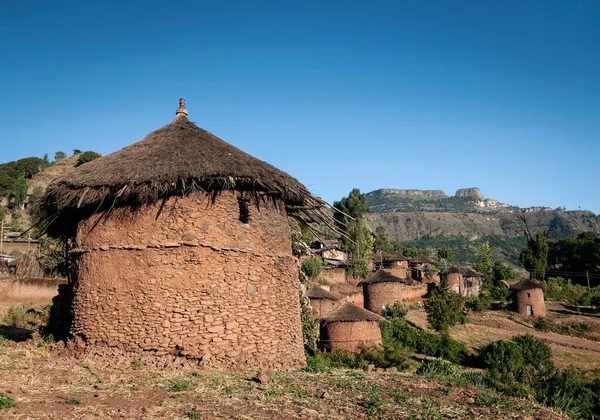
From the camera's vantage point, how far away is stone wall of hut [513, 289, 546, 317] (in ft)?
123

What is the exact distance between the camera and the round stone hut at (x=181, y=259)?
8766mm

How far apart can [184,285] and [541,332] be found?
32.9 m

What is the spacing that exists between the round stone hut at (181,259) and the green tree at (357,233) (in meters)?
33.6

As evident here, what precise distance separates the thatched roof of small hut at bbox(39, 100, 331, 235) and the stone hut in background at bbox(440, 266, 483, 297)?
41.3 m

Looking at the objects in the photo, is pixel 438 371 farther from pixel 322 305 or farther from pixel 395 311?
pixel 395 311

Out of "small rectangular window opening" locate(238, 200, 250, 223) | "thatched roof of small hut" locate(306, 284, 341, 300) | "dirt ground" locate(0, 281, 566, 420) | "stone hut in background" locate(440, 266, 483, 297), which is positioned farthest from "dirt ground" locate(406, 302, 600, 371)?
"small rectangular window opening" locate(238, 200, 250, 223)

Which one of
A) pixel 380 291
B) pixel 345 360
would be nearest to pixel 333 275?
pixel 380 291

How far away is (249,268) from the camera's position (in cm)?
944

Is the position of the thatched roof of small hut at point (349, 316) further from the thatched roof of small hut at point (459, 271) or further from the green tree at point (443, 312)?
the thatched roof of small hut at point (459, 271)

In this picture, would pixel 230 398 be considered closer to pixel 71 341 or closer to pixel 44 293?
pixel 71 341

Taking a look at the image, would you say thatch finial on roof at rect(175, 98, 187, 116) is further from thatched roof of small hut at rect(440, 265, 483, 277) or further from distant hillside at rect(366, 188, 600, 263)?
distant hillside at rect(366, 188, 600, 263)

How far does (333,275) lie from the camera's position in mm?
44562

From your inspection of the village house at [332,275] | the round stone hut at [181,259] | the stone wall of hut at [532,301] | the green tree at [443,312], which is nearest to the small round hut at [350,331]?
the green tree at [443,312]

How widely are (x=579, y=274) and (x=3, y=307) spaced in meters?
59.4
